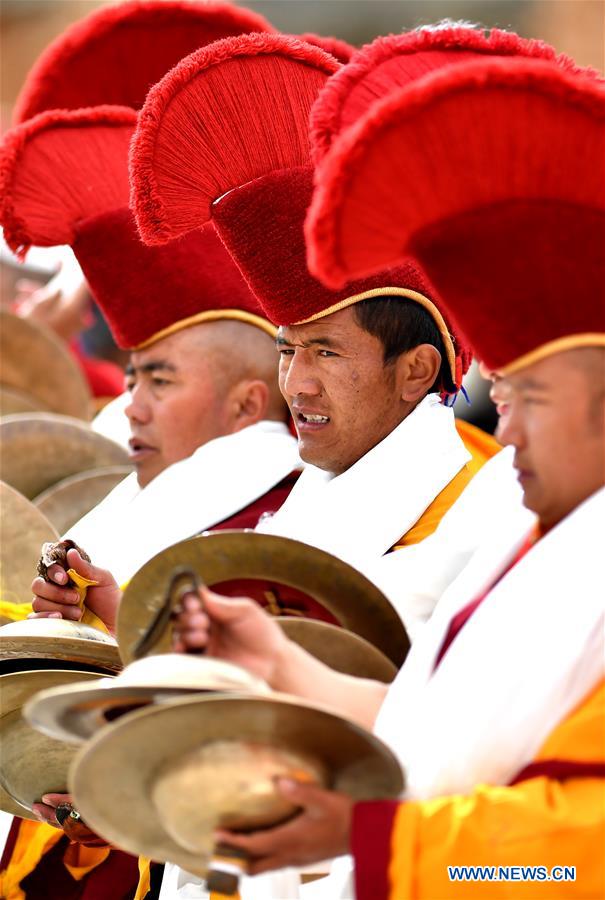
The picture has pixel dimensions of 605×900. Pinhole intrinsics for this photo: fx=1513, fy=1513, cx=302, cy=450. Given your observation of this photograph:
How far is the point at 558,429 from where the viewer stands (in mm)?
2154

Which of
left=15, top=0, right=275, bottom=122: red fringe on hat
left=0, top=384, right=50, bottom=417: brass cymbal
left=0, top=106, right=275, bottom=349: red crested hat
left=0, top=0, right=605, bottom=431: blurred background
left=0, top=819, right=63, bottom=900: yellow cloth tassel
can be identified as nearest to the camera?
left=0, top=819, right=63, bottom=900: yellow cloth tassel

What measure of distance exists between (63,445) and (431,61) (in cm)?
265

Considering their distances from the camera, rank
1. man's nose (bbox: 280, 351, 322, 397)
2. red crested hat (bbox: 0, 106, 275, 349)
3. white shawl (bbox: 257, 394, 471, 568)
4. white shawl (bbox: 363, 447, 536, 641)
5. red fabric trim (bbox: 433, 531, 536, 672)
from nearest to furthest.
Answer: red fabric trim (bbox: 433, 531, 536, 672) → white shawl (bbox: 363, 447, 536, 641) → white shawl (bbox: 257, 394, 471, 568) → man's nose (bbox: 280, 351, 322, 397) → red crested hat (bbox: 0, 106, 275, 349)

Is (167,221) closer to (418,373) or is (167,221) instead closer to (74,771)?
(418,373)

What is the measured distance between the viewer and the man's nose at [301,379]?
3158 millimetres

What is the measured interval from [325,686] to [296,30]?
41.4 feet

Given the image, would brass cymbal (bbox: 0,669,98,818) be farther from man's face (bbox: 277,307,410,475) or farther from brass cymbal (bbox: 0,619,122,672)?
man's face (bbox: 277,307,410,475)

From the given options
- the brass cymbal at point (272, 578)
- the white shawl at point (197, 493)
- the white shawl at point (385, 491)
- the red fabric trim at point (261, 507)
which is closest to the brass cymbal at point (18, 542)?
the white shawl at point (197, 493)

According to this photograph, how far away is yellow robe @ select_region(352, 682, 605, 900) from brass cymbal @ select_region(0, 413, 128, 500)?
2.87m

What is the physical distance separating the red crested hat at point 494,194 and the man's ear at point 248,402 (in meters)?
1.94

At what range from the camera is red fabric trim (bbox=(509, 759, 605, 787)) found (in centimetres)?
202

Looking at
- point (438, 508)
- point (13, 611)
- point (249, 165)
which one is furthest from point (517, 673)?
point (13, 611)

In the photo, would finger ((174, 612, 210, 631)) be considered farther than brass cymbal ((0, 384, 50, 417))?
No
